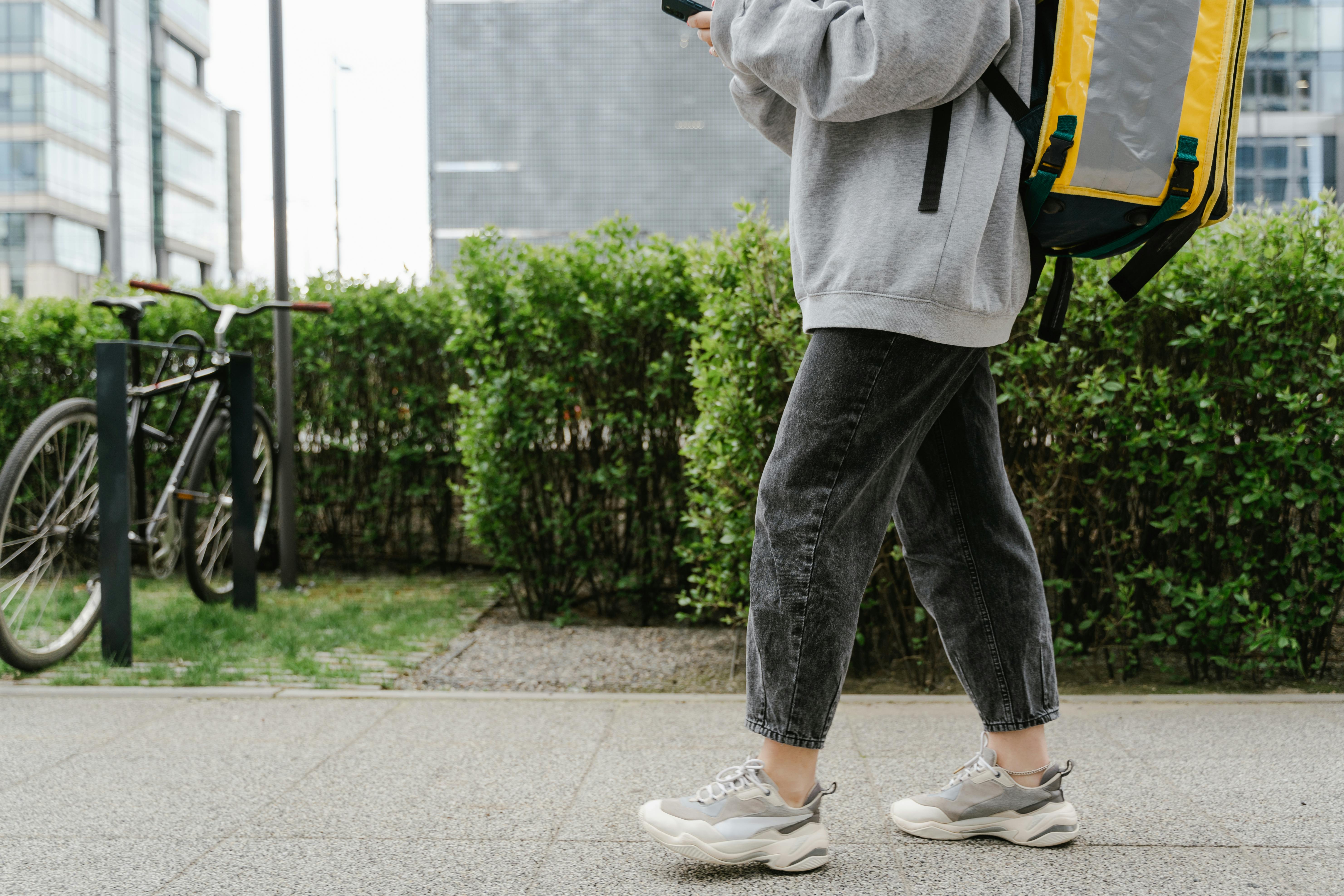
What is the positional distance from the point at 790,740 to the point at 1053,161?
1038 mm

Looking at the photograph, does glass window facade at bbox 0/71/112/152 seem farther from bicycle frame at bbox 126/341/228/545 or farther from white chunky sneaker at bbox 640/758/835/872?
white chunky sneaker at bbox 640/758/835/872

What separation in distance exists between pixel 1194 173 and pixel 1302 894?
3.84ft

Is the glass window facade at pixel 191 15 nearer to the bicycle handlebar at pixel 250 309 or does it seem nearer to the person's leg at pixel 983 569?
the bicycle handlebar at pixel 250 309

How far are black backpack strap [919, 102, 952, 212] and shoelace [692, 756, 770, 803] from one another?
3.21 ft

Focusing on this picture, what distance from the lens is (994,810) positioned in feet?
6.17

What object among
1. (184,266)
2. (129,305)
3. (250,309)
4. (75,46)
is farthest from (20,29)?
(129,305)

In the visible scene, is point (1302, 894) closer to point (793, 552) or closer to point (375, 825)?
point (793, 552)

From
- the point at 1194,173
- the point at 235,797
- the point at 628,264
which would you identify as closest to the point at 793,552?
the point at 1194,173

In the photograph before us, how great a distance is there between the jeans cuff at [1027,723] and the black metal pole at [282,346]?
3.90 metres

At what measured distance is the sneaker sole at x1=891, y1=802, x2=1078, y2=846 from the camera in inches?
73.3

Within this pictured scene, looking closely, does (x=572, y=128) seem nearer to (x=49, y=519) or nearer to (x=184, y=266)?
(x=49, y=519)

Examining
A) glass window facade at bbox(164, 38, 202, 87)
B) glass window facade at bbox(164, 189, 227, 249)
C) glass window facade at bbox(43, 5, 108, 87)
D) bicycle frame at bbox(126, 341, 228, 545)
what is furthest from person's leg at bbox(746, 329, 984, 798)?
glass window facade at bbox(164, 38, 202, 87)

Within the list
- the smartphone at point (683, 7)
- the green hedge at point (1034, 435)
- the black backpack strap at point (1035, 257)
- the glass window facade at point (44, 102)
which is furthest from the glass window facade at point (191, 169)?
the black backpack strap at point (1035, 257)

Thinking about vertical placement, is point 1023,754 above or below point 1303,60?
below
